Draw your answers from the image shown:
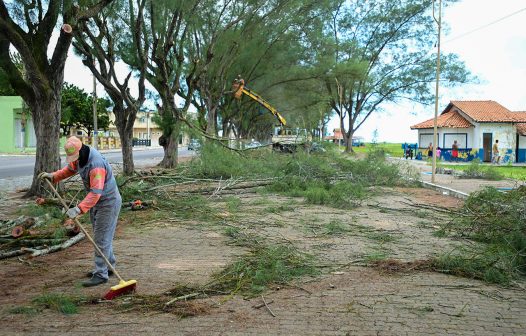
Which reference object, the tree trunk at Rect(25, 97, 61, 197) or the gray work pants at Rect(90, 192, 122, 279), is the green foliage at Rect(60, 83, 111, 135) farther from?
the gray work pants at Rect(90, 192, 122, 279)

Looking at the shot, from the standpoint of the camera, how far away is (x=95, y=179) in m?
5.27

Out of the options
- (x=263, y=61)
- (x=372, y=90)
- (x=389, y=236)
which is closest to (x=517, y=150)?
(x=372, y=90)

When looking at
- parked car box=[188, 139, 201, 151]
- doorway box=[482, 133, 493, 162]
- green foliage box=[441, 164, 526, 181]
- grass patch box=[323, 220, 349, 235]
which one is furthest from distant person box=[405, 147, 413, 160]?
grass patch box=[323, 220, 349, 235]

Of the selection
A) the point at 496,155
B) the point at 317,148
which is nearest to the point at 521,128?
the point at 496,155

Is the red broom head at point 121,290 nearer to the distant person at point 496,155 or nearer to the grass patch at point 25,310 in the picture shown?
the grass patch at point 25,310

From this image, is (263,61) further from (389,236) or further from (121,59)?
(389,236)

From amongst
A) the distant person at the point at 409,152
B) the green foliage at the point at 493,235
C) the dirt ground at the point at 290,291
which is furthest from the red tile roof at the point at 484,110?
the dirt ground at the point at 290,291

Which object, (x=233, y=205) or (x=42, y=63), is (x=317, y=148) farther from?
(x=42, y=63)

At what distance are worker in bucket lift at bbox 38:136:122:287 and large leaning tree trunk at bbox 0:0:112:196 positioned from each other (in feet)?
22.6

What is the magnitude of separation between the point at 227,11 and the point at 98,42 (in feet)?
24.2

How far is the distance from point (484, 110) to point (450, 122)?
9.66 ft

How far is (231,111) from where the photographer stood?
3722 centimetres

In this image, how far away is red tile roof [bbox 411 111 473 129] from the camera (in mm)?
35688

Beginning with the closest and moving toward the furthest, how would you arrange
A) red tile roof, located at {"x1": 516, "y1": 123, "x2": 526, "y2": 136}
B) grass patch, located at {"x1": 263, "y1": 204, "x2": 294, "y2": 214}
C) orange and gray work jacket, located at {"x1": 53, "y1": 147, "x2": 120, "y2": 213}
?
orange and gray work jacket, located at {"x1": 53, "y1": 147, "x2": 120, "y2": 213} < grass patch, located at {"x1": 263, "y1": 204, "x2": 294, "y2": 214} < red tile roof, located at {"x1": 516, "y1": 123, "x2": 526, "y2": 136}
